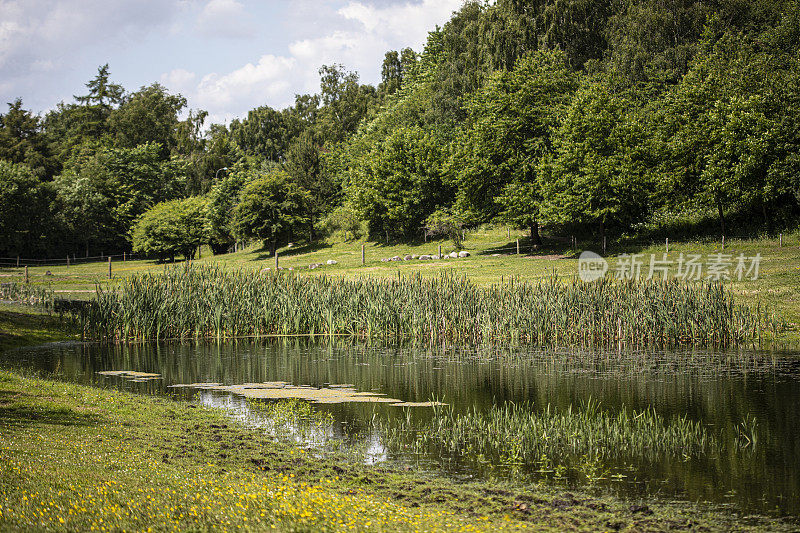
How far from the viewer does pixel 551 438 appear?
10.3 metres

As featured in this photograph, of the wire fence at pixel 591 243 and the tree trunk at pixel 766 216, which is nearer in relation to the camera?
the wire fence at pixel 591 243

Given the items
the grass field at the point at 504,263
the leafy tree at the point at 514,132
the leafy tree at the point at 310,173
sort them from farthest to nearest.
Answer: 1. the leafy tree at the point at 310,173
2. the leafy tree at the point at 514,132
3. the grass field at the point at 504,263

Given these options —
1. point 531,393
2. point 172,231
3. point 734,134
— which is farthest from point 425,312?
point 172,231

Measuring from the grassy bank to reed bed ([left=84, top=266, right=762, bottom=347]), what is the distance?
38.9 ft

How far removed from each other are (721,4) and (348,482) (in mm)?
55124

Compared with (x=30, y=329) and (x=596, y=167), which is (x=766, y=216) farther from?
(x=30, y=329)

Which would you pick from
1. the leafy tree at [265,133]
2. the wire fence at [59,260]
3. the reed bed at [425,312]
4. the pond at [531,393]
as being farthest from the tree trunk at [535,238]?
the leafy tree at [265,133]

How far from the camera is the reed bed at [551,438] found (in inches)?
376

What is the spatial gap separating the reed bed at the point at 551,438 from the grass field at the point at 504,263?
10625 millimetres

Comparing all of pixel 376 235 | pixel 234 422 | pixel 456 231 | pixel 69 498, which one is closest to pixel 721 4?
pixel 456 231

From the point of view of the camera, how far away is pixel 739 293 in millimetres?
24922

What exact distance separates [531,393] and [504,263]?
2573 cm

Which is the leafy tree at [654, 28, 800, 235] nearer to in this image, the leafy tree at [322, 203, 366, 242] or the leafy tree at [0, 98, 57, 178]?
the leafy tree at [322, 203, 366, 242]

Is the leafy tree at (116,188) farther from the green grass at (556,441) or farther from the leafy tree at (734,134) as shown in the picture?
the green grass at (556,441)
